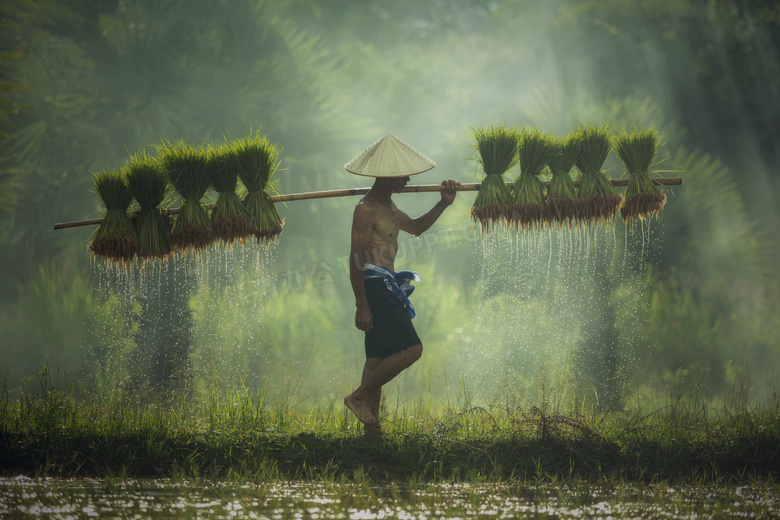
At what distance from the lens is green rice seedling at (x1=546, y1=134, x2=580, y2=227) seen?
4.82m

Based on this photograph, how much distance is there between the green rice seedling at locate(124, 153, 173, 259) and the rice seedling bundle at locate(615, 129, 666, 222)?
342 cm

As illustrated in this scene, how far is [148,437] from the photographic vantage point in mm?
4520

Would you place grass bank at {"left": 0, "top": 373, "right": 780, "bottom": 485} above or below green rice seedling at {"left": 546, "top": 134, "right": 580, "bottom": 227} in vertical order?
below

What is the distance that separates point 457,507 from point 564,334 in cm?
582

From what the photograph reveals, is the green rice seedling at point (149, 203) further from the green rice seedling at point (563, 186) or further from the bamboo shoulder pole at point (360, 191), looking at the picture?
the green rice seedling at point (563, 186)

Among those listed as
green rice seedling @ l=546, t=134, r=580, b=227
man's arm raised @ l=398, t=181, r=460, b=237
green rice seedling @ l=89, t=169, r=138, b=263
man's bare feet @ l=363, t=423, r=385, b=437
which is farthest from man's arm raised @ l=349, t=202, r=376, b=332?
green rice seedling @ l=89, t=169, r=138, b=263

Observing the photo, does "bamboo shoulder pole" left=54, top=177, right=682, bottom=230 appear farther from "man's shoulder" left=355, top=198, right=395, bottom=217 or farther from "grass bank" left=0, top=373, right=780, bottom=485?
"grass bank" left=0, top=373, right=780, bottom=485

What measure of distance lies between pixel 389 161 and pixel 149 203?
1.86m

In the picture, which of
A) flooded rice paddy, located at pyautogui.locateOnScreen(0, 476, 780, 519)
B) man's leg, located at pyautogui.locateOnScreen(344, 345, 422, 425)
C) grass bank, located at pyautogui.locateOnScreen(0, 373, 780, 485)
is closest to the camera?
flooded rice paddy, located at pyautogui.locateOnScreen(0, 476, 780, 519)

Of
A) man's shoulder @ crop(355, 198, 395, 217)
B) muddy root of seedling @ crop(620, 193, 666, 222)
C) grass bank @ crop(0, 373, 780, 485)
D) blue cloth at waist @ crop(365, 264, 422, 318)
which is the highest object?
muddy root of seedling @ crop(620, 193, 666, 222)

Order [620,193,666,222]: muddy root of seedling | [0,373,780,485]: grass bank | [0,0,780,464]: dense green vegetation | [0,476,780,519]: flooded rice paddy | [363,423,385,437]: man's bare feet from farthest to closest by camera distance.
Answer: [0,0,780,464]: dense green vegetation
[620,193,666,222]: muddy root of seedling
[363,423,385,437]: man's bare feet
[0,373,780,485]: grass bank
[0,476,780,519]: flooded rice paddy

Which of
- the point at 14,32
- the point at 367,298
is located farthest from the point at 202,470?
the point at 14,32

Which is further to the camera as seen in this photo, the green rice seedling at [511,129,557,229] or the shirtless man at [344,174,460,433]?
the green rice seedling at [511,129,557,229]

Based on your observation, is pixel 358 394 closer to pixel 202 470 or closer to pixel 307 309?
pixel 202 470
